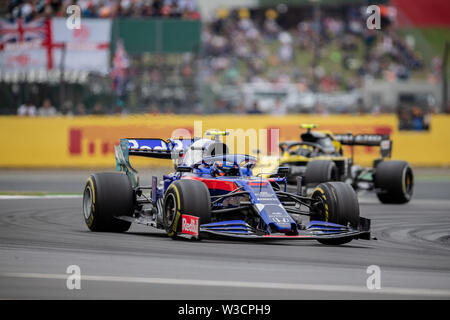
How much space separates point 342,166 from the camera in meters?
20.0

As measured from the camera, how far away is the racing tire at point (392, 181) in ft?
62.3

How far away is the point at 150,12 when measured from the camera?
32.8 meters

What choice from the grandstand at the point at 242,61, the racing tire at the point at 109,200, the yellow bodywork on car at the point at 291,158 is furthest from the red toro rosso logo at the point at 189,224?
the grandstand at the point at 242,61

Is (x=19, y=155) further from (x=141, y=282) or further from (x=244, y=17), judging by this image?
(x=141, y=282)

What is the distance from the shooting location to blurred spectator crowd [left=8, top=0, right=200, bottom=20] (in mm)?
30875

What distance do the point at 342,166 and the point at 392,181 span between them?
1.36 metres

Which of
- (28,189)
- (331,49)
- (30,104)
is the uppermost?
(331,49)

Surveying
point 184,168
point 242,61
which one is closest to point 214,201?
point 184,168

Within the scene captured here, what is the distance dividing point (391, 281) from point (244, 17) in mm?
34917

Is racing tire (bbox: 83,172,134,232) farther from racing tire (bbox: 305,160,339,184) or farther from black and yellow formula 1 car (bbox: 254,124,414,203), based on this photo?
racing tire (bbox: 305,160,339,184)

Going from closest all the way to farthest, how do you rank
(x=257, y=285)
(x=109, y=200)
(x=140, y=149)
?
1. (x=257, y=285)
2. (x=109, y=200)
3. (x=140, y=149)

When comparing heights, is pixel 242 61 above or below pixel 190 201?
above

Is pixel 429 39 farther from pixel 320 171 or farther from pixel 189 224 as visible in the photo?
pixel 189 224

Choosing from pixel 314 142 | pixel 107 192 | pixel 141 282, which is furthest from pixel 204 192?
pixel 314 142
